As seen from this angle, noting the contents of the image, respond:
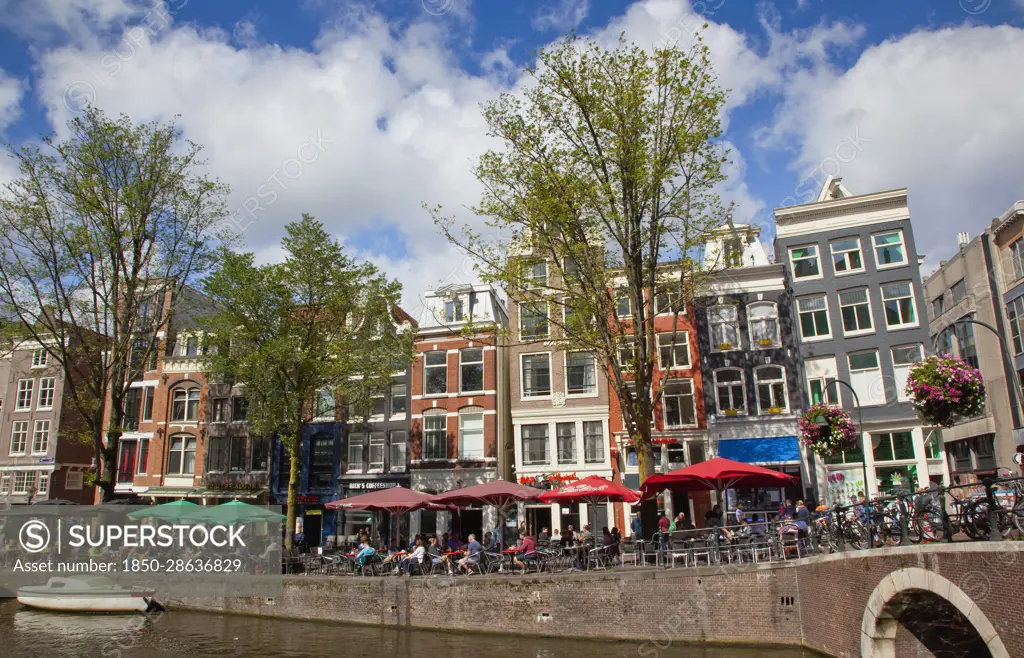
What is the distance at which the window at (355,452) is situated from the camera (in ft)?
126

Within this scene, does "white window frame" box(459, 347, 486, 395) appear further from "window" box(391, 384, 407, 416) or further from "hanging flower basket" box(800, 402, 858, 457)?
"hanging flower basket" box(800, 402, 858, 457)

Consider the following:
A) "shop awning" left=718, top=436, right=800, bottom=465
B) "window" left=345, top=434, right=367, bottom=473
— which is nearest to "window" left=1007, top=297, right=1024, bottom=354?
"shop awning" left=718, top=436, right=800, bottom=465

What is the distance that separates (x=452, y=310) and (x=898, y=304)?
21847mm

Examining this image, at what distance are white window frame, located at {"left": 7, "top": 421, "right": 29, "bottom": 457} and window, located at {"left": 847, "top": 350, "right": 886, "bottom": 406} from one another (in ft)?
168

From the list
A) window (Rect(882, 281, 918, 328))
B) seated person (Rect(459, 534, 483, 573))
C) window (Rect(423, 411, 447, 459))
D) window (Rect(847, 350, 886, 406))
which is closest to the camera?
seated person (Rect(459, 534, 483, 573))

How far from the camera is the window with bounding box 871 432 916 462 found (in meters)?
29.2

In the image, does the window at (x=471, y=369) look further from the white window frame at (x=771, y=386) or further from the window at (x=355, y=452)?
the white window frame at (x=771, y=386)

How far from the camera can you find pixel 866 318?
31094 millimetres

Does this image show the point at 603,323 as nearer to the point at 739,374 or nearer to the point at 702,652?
the point at 702,652

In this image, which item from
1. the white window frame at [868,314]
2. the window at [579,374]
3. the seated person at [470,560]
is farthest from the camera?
the window at [579,374]

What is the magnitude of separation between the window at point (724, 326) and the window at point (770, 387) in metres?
1.75

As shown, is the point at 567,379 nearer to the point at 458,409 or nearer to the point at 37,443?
the point at 458,409

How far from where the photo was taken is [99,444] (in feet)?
92.0

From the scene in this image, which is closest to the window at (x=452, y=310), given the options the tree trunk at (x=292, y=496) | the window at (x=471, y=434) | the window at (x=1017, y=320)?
the window at (x=471, y=434)
